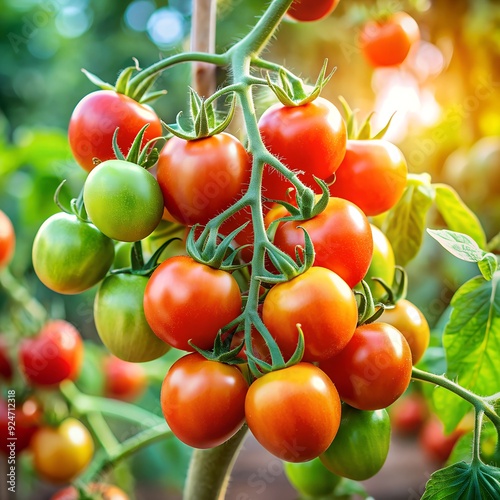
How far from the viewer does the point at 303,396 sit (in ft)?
1.38

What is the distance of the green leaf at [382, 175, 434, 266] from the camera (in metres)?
0.65

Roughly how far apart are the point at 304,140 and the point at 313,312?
0.14m

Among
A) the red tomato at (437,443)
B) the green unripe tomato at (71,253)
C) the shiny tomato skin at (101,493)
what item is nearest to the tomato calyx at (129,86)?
the green unripe tomato at (71,253)

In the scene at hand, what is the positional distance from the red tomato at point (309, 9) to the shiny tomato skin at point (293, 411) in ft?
1.23

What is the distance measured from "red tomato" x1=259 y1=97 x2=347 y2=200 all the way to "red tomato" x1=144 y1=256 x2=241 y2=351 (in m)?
0.10

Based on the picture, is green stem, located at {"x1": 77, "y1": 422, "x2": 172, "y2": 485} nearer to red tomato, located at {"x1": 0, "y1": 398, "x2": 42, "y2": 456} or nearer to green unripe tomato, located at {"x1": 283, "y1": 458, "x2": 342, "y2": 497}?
green unripe tomato, located at {"x1": 283, "y1": 458, "x2": 342, "y2": 497}

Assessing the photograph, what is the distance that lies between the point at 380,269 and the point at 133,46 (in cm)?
233

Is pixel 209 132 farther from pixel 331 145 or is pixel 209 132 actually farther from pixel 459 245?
pixel 459 245

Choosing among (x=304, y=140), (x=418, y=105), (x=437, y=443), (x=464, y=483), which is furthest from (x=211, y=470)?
(x=418, y=105)

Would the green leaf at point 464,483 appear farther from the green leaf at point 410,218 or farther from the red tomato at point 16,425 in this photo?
the red tomato at point 16,425

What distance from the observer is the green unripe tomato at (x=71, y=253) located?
0.54 metres

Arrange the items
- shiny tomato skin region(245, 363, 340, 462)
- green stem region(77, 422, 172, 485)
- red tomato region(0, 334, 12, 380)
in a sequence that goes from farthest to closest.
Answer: red tomato region(0, 334, 12, 380)
green stem region(77, 422, 172, 485)
shiny tomato skin region(245, 363, 340, 462)

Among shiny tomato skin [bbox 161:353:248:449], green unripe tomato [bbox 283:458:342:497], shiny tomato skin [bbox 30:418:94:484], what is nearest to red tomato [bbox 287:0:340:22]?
shiny tomato skin [bbox 161:353:248:449]

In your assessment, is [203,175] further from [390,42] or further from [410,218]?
[390,42]
